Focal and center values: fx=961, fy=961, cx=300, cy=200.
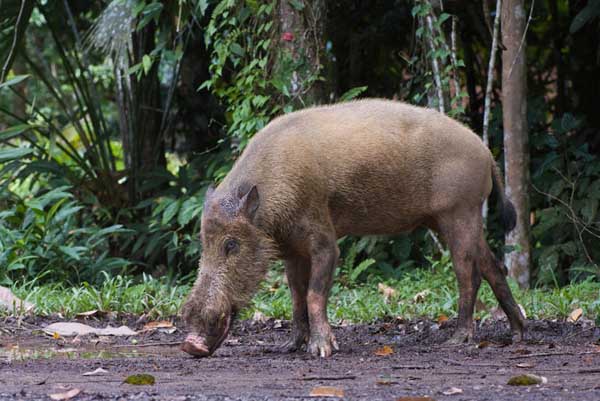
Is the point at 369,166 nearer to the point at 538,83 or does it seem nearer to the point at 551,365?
the point at 551,365

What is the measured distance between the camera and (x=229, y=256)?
Answer: 5.39 m

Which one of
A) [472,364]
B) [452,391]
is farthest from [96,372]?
[472,364]

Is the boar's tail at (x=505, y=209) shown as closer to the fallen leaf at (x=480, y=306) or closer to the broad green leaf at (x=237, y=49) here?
the fallen leaf at (x=480, y=306)

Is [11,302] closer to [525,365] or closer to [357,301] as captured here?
[357,301]

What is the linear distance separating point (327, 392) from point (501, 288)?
272 centimetres

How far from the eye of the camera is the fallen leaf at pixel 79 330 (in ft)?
21.5

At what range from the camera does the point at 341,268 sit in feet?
A: 29.4

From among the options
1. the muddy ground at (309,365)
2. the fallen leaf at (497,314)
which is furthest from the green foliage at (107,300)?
the fallen leaf at (497,314)

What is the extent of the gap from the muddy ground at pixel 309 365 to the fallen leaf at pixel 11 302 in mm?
Answer: 242

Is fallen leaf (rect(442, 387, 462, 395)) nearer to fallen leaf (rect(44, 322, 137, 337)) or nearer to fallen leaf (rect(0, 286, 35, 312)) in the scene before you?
fallen leaf (rect(44, 322, 137, 337))

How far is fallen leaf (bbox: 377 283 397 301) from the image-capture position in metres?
7.72

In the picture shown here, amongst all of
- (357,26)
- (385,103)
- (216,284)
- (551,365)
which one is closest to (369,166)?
(385,103)

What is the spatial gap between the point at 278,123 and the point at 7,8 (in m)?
5.36

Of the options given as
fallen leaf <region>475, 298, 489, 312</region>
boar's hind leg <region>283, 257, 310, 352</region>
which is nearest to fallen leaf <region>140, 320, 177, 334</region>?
boar's hind leg <region>283, 257, 310, 352</region>
